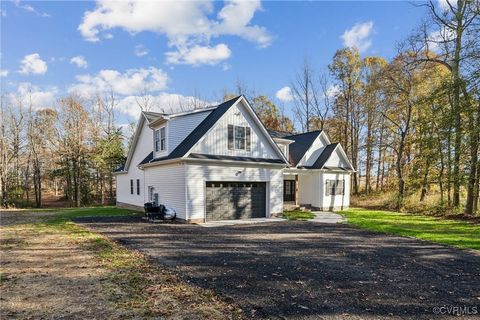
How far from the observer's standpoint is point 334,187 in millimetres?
23609

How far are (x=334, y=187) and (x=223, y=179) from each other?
35.8 ft

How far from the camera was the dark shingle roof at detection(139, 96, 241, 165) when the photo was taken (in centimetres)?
1576

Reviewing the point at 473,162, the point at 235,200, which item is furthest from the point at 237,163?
the point at 473,162

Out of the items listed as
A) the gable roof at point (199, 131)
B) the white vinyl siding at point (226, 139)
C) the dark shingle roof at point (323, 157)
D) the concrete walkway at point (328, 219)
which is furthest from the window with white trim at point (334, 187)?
the gable roof at point (199, 131)

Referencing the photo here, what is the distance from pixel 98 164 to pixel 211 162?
21.3 metres

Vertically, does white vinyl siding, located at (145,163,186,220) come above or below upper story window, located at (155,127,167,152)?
below

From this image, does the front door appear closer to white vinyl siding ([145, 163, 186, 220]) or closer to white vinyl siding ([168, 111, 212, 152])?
white vinyl siding ([168, 111, 212, 152])

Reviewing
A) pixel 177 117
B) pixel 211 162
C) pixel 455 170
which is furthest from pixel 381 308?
pixel 455 170

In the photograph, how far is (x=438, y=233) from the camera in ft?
42.8

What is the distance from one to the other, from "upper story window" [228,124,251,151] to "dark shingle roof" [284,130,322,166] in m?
6.63

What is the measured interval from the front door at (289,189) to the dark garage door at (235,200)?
20.3ft

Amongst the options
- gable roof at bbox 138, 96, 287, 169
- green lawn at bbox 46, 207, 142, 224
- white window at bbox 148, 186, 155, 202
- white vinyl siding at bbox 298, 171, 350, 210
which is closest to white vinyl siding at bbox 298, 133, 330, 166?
white vinyl siding at bbox 298, 171, 350, 210

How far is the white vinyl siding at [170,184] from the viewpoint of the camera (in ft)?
50.8

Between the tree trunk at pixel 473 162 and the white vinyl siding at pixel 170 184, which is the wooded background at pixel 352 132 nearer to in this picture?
the tree trunk at pixel 473 162
